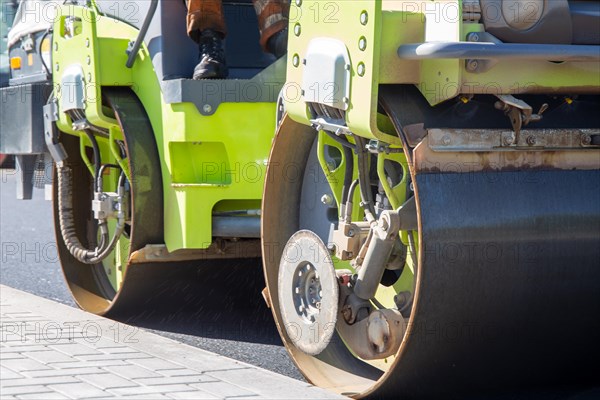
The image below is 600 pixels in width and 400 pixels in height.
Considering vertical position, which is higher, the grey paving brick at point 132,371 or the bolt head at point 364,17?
the bolt head at point 364,17

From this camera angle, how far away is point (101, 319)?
5.52 meters

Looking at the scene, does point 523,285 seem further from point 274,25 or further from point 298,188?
point 274,25

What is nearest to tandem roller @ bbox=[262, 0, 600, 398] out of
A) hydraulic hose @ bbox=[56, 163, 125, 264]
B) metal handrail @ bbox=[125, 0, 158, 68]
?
metal handrail @ bbox=[125, 0, 158, 68]

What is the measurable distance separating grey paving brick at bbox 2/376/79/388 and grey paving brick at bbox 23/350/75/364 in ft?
0.96

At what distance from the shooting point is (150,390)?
4.06 metres

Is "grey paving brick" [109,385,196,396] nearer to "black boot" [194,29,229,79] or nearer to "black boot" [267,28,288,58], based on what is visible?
"black boot" [194,29,229,79]

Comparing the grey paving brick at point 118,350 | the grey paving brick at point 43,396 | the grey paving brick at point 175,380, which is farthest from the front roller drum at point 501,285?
the grey paving brick at point 118,350

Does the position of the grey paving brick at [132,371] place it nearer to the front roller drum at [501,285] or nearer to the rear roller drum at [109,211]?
the front roller drum at [501,285]

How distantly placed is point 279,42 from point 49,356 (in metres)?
1.74

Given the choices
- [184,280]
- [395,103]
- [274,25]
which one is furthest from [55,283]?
[395,103]

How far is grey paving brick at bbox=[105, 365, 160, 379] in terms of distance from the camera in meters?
4.30

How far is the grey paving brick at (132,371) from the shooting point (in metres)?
4.30

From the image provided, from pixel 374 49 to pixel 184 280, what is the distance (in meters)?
2.59

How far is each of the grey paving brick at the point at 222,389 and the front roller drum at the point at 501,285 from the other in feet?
1.29
